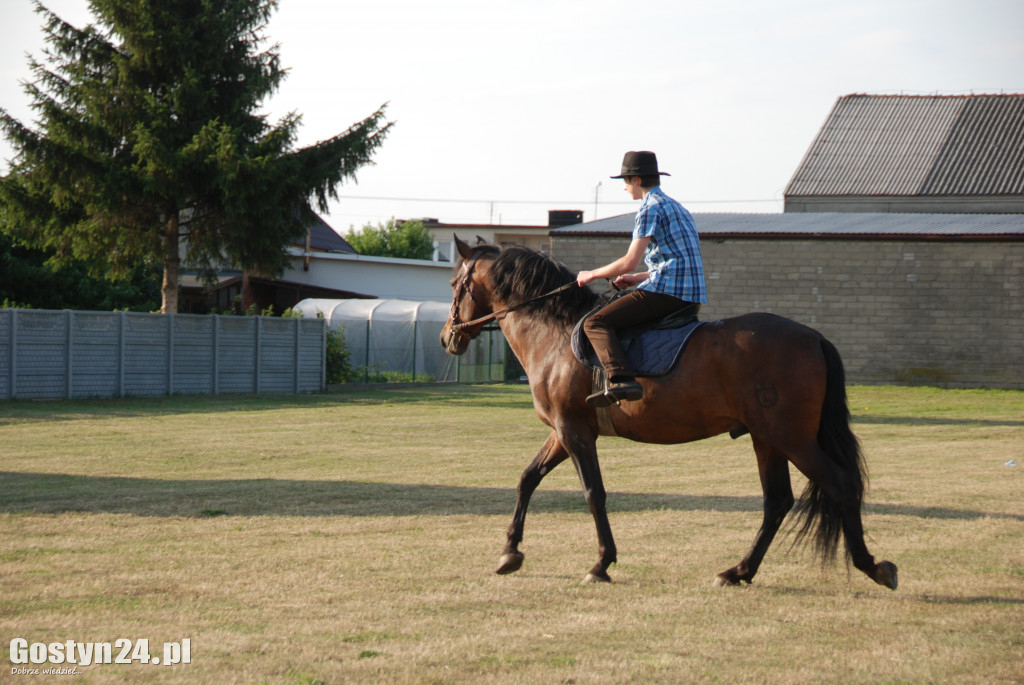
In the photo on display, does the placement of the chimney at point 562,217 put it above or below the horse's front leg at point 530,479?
above

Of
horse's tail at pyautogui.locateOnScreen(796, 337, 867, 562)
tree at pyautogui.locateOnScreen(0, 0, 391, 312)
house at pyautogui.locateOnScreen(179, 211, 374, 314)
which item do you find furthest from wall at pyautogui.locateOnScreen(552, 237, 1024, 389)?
horse's tail at pyautogui.locateOnScreen(796, 337, 867, 562)

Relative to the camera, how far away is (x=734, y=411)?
20.2ft

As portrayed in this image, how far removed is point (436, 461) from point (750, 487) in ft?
13.7

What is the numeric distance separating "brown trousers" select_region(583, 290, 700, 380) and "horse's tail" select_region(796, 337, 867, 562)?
1.02 m

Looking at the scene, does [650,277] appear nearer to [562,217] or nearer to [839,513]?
[839,513]

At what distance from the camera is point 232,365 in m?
27.0

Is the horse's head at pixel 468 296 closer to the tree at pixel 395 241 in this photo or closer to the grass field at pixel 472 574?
the grass field at pixel 472 574

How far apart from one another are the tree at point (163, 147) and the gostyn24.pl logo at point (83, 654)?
76.8 ft

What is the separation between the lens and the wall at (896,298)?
30516 millimetres

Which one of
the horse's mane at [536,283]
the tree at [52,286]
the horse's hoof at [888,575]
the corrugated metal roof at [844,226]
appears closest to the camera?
the horse's hoof at [888,575]

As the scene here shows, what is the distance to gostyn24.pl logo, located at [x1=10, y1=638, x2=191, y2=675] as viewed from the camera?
14.2 feet

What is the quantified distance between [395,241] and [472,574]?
236ft

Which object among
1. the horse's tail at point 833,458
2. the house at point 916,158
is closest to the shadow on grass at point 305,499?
the horse's tail at point 833,458

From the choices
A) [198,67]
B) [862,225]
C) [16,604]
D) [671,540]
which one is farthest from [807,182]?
[16,604]
